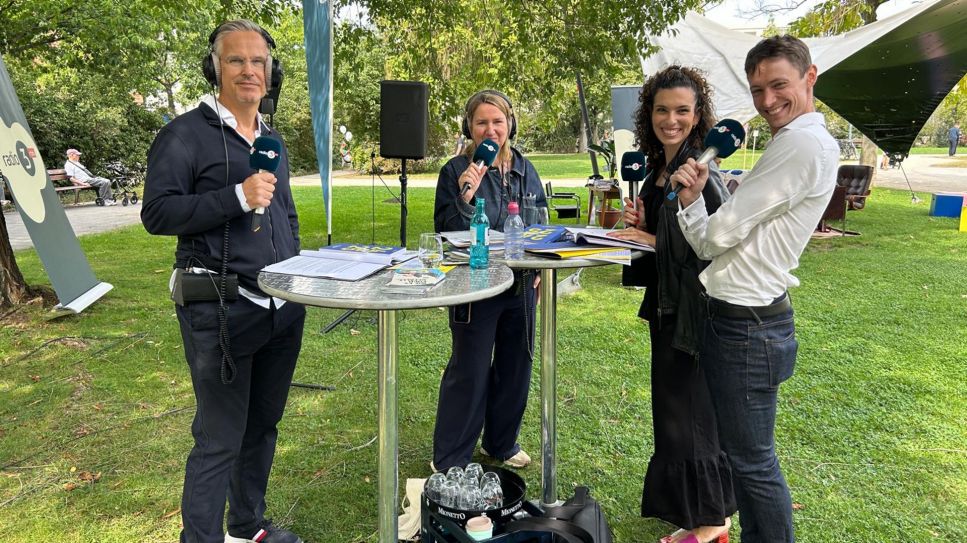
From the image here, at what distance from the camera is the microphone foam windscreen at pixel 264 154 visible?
2.12m

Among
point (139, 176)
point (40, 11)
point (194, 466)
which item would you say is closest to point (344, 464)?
point (194, 466)

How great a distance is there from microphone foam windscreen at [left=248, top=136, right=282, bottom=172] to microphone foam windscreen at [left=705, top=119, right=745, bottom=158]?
1.44 meters

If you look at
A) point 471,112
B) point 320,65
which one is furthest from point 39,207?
point 471,112

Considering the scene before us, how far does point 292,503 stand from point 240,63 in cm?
200

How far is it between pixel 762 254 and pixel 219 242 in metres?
1.74

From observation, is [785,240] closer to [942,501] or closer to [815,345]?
[942,501]

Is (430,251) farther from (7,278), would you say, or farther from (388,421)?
(7,278)

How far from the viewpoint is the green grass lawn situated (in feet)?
9.86

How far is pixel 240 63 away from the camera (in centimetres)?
223

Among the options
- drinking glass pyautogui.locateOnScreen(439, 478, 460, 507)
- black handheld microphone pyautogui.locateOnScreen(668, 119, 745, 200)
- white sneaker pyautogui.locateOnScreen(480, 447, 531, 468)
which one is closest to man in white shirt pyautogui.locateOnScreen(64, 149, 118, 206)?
white sneaker pyautogui.locateOnScreen(480, 447, 531, 468)

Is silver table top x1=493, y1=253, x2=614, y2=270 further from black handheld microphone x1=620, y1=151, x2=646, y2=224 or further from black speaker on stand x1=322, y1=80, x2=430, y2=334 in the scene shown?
black speaker on stand x1=322, y1=80, x2=430, y2=334

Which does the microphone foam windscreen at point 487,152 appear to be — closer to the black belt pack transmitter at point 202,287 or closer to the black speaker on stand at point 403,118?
the black belt pack transmitter at point 202,287

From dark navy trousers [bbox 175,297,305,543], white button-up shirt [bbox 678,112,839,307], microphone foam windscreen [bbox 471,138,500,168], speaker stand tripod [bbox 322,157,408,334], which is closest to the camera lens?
white button-up shirt [bbox 678,112,839,307]

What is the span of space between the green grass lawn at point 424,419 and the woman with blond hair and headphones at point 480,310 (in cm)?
52
